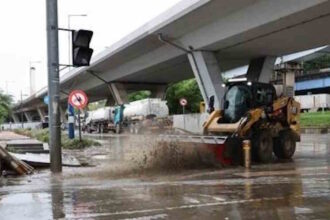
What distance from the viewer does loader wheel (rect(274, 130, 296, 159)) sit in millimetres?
19750

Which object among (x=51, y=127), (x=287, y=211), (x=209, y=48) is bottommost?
(x=287, y=211)

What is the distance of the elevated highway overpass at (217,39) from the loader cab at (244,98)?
517 cm

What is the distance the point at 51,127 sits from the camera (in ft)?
50.0

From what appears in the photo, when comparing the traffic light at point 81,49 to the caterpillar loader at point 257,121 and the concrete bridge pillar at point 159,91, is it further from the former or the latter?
the concrete bridge pillar at point 159,91

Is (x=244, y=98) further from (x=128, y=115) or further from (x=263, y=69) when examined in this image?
(x=128, y=115)

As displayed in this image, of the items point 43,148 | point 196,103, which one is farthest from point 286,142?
point 196,103

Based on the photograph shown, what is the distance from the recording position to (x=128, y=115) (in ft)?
191

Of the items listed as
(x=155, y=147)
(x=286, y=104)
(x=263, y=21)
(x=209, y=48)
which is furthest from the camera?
(x=209, y=48)

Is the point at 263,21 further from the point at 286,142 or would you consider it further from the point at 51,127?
the point at 51,127

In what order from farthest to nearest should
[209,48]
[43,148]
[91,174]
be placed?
[209,48] < [43,148] < [91,174]

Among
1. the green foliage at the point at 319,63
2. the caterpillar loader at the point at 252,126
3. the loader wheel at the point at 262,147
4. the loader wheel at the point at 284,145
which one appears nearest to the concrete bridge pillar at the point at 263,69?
the caterpillar loader at the point at 252,126

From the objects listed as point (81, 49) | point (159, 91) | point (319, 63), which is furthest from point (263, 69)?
point (319, 63)

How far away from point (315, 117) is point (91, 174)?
41087mm

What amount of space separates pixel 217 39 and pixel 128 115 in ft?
96.7
